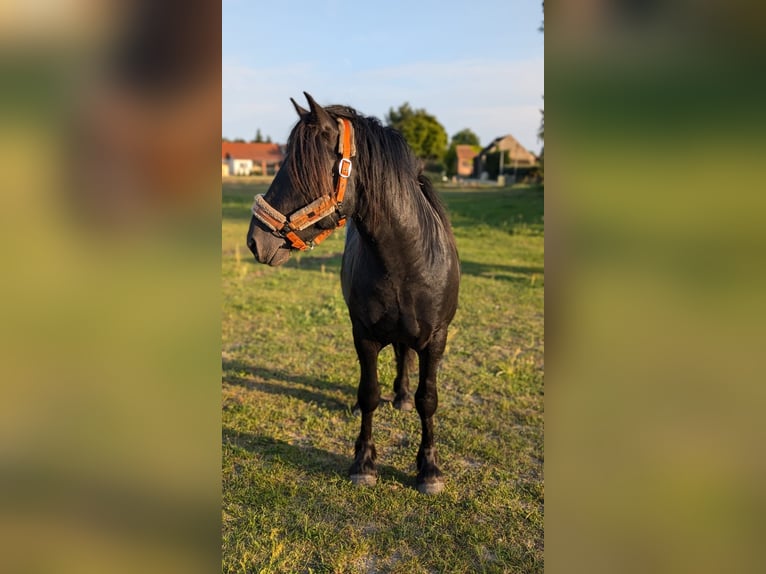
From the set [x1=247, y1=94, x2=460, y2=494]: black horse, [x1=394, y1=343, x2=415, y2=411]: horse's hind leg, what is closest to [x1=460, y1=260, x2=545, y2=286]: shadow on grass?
[x1=394, y1=343, x2=415, y2=411]: horse's hind leg

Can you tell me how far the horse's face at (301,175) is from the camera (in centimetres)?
230

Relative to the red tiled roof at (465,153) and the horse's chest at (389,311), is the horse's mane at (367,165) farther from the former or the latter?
the red tiled roof at (465,153)

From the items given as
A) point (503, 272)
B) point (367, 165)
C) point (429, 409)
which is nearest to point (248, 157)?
point (503, 272)

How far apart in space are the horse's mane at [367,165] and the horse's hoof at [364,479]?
178cm

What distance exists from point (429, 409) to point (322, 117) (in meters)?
2.08

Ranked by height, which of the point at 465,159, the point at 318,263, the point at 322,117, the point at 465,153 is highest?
the point at 465,153

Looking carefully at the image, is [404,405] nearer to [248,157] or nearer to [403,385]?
[403,385]

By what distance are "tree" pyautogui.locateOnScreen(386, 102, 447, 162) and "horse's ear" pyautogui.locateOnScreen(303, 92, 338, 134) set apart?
45605 millimetres

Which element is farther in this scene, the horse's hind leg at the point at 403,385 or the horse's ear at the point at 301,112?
the horse's hind leg at the point at 403,385

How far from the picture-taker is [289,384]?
4930mm

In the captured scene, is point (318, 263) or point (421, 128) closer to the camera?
point (318, 263)

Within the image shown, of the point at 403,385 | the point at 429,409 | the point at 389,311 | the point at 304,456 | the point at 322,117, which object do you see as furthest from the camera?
the point at 403,385

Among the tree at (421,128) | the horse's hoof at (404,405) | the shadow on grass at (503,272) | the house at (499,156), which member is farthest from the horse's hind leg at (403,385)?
the house at (499,156)
